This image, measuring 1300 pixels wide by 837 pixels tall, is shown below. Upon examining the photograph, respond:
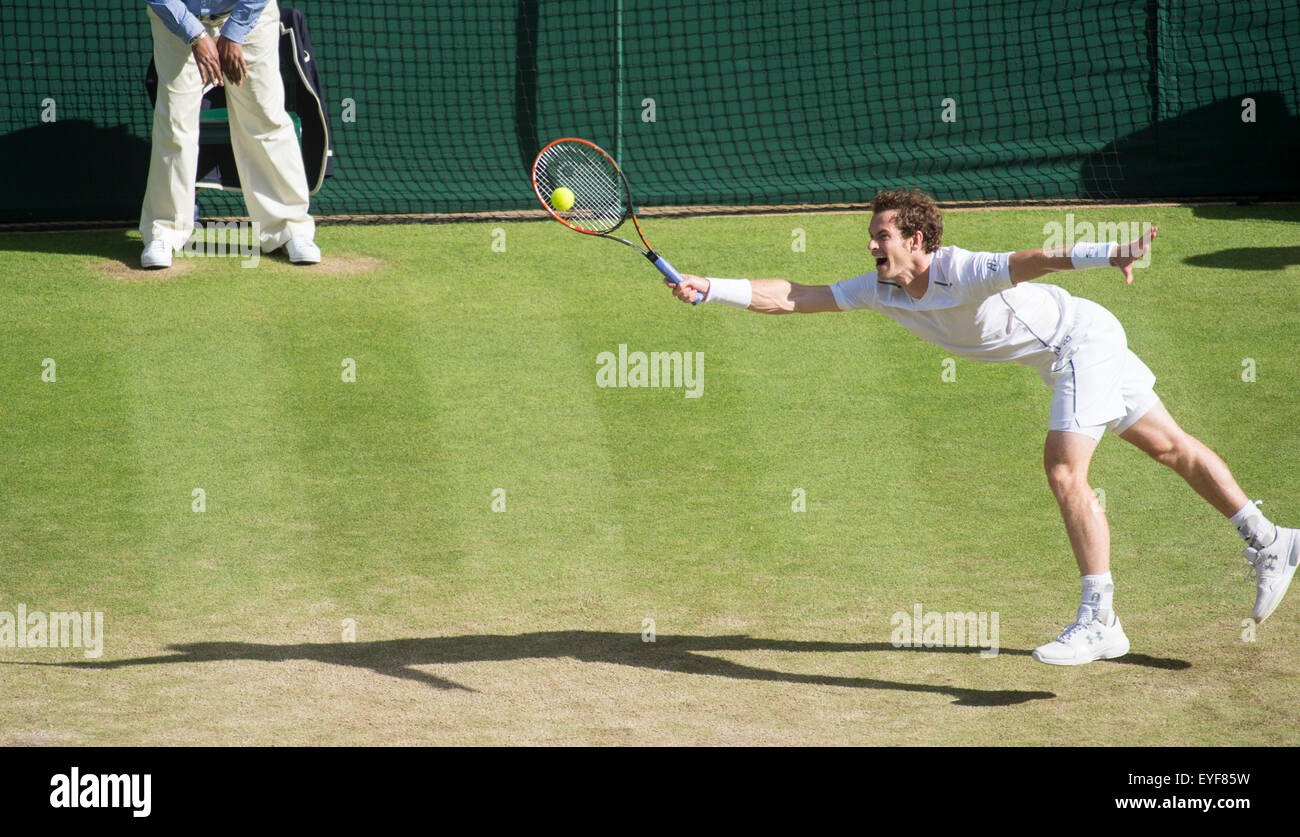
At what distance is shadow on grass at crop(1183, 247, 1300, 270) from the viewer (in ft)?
36.7

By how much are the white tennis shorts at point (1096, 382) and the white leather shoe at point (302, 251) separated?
22.7 ft

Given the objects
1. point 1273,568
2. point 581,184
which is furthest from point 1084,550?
point 581,184

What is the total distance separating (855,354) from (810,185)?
11.9 ft

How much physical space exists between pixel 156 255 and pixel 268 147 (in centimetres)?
124

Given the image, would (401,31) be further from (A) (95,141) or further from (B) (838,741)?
(B) (838,741)

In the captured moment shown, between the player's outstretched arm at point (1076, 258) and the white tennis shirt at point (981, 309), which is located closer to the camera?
the player's outstretched arm at point (1076, 258)

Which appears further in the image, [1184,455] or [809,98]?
[809,98]

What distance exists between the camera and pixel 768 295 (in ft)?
19.5

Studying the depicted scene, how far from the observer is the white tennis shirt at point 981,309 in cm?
542

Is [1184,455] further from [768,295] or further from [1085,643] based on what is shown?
[768,295]

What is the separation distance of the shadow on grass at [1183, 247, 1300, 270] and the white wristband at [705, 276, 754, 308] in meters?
6.66

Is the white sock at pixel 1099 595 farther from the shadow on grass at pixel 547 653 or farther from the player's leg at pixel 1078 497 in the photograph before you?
the shadow on grass at pixel 547 653

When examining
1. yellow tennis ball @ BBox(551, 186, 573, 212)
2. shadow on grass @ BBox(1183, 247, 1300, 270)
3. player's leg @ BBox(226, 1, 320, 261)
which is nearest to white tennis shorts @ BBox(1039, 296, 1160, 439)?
yellow tennis ball @ BBox(551, 186, 573, 212)

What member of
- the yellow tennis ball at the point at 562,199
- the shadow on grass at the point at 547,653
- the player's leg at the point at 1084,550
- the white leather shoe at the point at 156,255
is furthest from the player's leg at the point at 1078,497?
the white leather shoe at the point at 156,255
